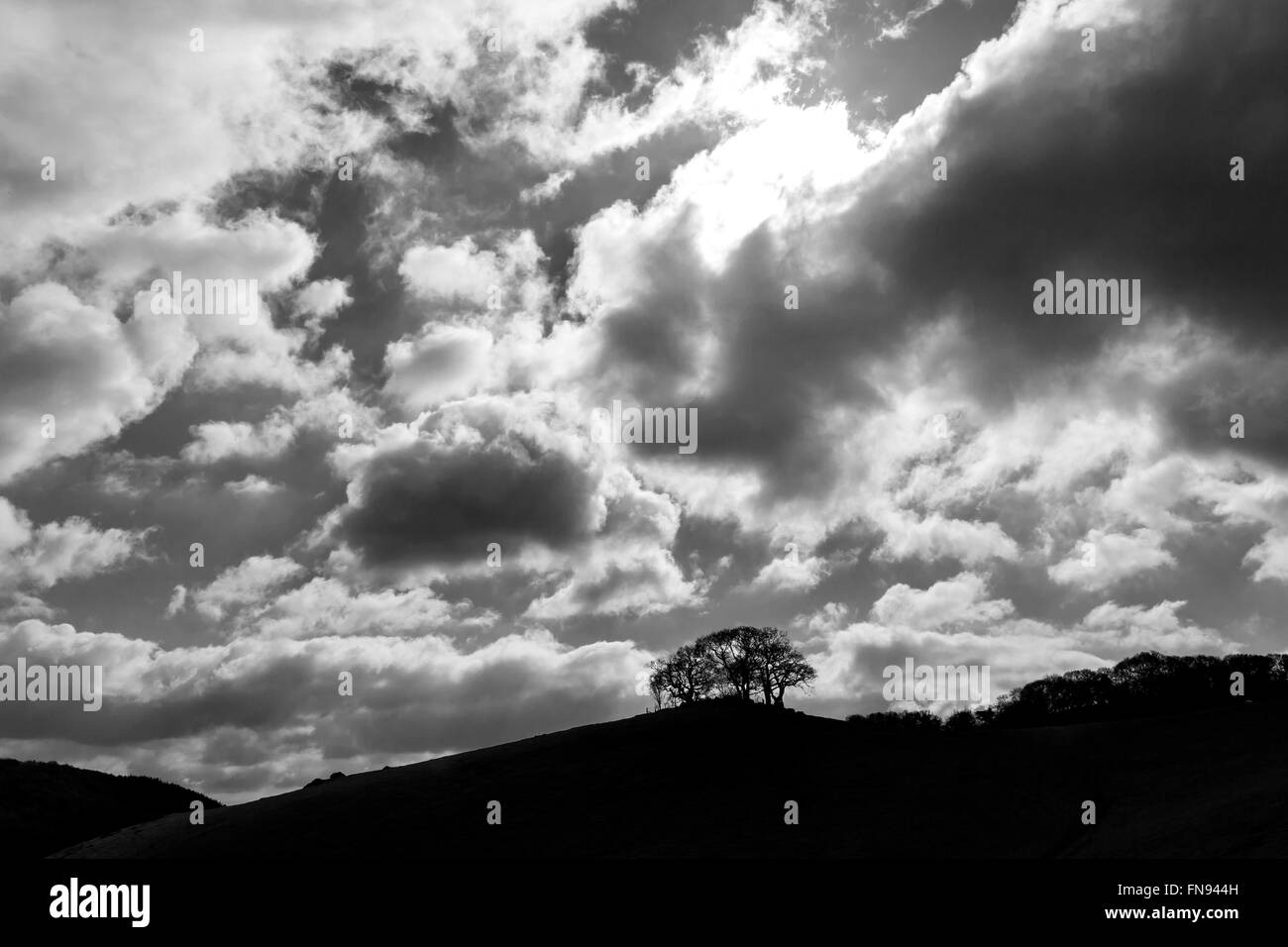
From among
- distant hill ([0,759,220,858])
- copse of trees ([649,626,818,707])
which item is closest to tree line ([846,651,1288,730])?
copse of trees ([649,626,818,707])

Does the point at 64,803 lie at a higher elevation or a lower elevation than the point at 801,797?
lower

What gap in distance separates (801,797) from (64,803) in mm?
109365

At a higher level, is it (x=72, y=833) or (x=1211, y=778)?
(x=1211, y=778)

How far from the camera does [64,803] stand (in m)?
121

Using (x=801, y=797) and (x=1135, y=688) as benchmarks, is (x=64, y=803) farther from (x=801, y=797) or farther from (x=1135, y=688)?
(x=1135, y=688)

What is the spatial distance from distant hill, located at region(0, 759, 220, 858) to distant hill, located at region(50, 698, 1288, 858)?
54.7m

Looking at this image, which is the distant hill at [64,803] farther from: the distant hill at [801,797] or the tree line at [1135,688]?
the tree line at [1135,688]

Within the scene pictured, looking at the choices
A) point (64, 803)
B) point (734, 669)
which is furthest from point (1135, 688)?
point (64, 803)
